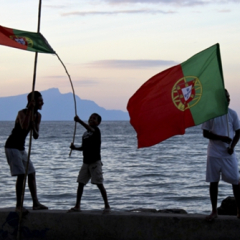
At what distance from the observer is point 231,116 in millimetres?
7062

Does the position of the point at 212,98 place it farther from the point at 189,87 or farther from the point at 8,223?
the point at 8,223

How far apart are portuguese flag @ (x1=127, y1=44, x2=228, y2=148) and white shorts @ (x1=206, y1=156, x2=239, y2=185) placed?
632 mm

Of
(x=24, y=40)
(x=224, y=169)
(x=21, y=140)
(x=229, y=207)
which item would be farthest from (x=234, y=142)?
(x=229, y=207)

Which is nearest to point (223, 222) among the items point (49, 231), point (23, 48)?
point (49, 231)

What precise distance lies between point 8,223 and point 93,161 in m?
1.59

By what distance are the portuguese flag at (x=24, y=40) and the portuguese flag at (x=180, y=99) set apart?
61.6 inches

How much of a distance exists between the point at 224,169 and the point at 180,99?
3.86 feet

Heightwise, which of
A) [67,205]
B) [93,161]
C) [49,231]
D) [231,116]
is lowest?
[67,205]

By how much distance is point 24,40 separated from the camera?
7.04m

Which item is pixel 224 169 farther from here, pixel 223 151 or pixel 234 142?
pixel 234 142

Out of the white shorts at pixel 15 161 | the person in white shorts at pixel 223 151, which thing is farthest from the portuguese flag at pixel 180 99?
the white shorts at pixel 15 161

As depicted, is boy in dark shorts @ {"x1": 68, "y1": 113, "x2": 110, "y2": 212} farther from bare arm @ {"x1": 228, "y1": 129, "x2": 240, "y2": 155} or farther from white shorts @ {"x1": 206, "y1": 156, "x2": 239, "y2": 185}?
bare arm @ {"x1": 228, "y1": 129, "x2": 240, "y2": 155}

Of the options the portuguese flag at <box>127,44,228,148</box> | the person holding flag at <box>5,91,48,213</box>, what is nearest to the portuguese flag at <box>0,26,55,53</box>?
the person holding flag at <box>5,91,48,213</box>

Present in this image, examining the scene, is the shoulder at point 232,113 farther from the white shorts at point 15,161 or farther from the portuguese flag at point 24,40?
the white shorts at point 15,161
